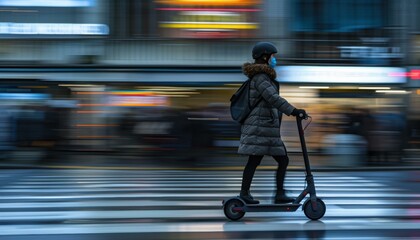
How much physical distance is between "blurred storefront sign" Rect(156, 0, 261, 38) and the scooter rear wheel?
1507 centimetres

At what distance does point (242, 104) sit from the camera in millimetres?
6805

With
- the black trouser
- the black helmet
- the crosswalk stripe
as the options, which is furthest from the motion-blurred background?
the black helmet

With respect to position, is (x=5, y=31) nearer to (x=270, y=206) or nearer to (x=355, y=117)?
(x=355, y=117)

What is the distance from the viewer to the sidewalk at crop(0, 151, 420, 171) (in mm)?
16469

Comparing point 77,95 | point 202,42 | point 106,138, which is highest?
point 202,42

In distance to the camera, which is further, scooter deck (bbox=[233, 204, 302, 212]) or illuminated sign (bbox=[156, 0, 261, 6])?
illuminated sign (bbox=[156, 0, 261, 6])

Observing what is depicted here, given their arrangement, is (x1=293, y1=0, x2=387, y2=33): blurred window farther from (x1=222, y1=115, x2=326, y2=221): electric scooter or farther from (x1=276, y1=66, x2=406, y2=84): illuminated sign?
(x1=222, y1=115, x2=326, y2=221): electric scooter

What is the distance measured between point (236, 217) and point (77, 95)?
49.0ft

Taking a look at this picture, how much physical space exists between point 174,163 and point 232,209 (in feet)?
34.6

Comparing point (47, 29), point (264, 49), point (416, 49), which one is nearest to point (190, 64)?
point (47, 29)

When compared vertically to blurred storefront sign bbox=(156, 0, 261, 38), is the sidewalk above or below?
below

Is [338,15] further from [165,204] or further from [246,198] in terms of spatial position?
[246,198]

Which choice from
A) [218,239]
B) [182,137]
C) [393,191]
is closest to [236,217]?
[218,239]

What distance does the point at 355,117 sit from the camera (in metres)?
17.9
